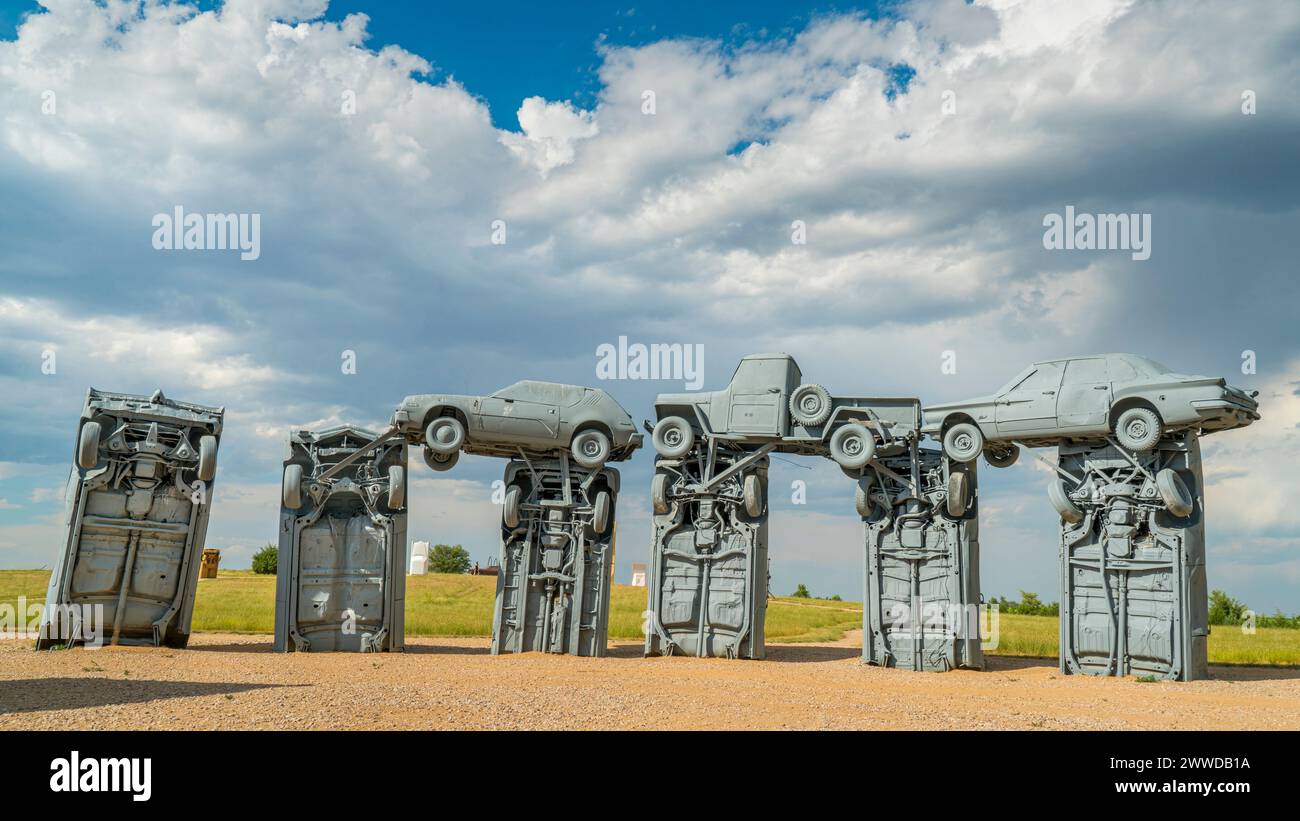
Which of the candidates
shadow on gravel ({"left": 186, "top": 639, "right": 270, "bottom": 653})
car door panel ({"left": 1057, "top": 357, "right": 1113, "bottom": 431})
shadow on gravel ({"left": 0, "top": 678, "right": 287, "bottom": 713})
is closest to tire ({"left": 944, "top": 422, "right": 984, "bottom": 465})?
car door panel ({"left": 1057, "top": 357, "right": 1113, "bottom": 431})

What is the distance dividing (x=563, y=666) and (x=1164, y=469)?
46.9 feet

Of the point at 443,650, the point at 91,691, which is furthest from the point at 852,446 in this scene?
the point at 91,691

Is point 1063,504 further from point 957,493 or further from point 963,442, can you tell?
point 963,442

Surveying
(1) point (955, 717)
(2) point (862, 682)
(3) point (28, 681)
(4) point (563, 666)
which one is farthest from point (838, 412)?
(3) point (28, 681)

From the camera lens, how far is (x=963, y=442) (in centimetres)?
2511

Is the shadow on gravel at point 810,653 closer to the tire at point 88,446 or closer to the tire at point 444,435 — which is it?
→ the tire at point 444,435

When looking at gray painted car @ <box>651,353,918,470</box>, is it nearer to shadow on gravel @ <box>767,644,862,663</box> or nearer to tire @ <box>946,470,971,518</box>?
tire @ <box>946,470,971,518</box>

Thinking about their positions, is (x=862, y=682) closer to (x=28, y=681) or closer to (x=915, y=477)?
(x=915, y=477)

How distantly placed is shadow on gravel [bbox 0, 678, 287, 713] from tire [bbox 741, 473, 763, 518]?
43.5ft

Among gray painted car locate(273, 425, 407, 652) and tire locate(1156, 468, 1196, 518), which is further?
gray painted car locate(273, 425, 407, 652)

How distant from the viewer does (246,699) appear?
1445 centimetres

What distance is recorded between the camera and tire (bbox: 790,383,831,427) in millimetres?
26156

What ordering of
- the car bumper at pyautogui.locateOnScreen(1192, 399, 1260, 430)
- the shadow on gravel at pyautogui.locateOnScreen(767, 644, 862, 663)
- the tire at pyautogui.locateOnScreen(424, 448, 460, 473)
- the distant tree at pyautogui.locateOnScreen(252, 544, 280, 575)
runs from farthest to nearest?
the distant tree at pyautogui.locateOnScreen(252, 544, 280, 575) → the shadow on gravel at pyautogui.locateOnScreen(767, 644, 862, 663) → the tire at pyautogui.locateOnScreen(424, 448, 460, 473) → the car bumper at pyautogui.locateOnScreen(1192, 399, 1260, 430)

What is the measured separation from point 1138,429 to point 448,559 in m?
67.4
